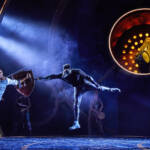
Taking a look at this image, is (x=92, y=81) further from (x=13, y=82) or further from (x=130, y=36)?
(x=13, y=82)

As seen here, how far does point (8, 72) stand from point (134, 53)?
384cm

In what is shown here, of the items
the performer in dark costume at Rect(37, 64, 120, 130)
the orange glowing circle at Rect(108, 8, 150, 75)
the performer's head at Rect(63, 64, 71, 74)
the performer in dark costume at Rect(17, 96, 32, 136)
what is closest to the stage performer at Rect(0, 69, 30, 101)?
the performer in dark costume at Rect(17, 96, 32, 136)

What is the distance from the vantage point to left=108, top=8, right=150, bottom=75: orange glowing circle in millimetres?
6258

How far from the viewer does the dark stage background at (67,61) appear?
5.87m

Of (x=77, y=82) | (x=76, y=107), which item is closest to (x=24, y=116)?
(x=76, y=107)

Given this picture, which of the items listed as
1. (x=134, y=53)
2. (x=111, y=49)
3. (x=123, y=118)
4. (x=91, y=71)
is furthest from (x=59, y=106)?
(x=134, y=53)

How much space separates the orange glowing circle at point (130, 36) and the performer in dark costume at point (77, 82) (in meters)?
0.90

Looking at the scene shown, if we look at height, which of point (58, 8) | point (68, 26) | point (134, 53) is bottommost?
point (134, 53)

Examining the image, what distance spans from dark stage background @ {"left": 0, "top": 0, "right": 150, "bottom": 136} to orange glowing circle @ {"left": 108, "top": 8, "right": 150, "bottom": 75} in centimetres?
15

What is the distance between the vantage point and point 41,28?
260 inches

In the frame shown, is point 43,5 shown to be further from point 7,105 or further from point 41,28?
point 7,105

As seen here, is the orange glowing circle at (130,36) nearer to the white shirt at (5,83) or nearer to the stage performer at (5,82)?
the stage performer at (5,82)

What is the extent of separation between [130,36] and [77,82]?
7.21ft

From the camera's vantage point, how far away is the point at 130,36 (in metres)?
6.68
